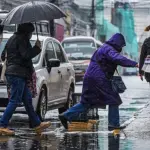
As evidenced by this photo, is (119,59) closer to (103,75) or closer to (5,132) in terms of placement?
(103,75)

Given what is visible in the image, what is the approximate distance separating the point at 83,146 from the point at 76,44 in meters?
23.9

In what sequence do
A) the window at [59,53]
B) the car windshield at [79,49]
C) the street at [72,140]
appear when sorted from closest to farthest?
the street at [72,140] < the window at [59,53] < the car windshield at [79,49]

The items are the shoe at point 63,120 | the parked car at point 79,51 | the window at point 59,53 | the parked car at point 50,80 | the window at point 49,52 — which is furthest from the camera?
the parked car at point 79,51

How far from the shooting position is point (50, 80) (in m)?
11.2

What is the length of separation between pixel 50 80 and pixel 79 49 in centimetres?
2024

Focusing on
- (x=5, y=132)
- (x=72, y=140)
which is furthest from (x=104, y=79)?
(x=5, y=132)

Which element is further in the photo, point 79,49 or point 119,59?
point 79,49

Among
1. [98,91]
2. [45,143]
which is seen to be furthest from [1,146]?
[98,91]

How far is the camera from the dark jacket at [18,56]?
28.8 ft

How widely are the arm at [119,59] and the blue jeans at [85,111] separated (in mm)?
763

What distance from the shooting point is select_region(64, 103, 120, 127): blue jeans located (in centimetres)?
925

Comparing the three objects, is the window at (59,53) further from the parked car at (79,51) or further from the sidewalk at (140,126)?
the parked car at (79,51)

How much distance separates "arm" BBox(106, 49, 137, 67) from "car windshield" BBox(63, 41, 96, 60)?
2185 cm

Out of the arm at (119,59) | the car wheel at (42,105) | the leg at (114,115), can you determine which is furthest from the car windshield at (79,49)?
the arm at (119,59)
